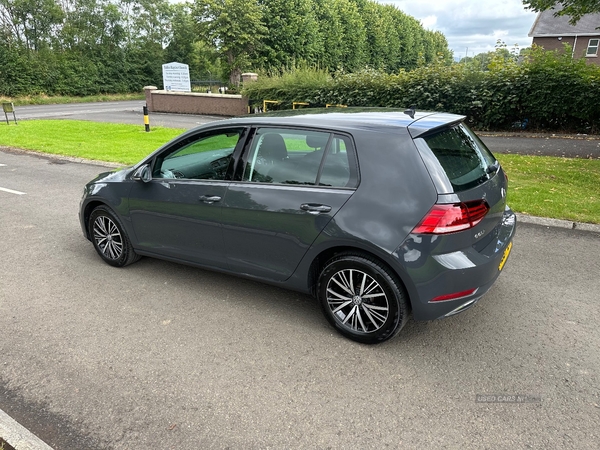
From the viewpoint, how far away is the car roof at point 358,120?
342 cm

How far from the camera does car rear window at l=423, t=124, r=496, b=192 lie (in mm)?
3285

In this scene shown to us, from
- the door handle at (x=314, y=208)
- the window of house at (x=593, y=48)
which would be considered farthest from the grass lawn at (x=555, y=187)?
the window of house at (x=593, y=48)

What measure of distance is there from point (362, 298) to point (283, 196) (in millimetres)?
988

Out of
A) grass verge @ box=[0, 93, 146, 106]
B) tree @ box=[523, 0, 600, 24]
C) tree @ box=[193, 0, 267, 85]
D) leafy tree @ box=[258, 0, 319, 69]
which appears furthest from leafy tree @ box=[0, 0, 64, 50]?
tree @ box=[523, 0, 600, 24]

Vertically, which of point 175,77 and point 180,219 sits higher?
point 175,77

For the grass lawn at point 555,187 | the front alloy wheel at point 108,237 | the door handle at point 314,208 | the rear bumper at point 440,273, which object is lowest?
the grass lawn at point 555,187

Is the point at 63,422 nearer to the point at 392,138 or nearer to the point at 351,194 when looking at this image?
the point at 351,194

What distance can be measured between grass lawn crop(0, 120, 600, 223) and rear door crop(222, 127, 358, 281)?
4.19 m

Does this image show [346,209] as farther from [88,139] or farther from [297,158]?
[88,139]

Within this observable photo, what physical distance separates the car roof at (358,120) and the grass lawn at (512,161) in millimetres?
3591

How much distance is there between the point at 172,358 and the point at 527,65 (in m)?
15.6

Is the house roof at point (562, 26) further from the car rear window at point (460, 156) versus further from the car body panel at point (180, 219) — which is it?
the car body panel at point (180, 219)

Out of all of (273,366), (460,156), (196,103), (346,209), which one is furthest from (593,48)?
(273,366)

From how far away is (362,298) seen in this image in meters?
3.41
